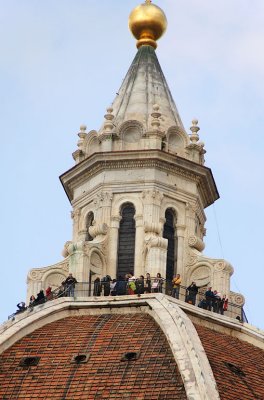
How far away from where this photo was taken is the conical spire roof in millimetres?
76562

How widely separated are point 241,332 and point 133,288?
10.2ft

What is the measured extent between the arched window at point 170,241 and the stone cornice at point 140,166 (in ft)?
4.05

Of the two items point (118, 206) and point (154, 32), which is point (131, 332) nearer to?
point (118, 206)

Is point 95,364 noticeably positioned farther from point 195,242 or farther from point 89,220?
point 89,220

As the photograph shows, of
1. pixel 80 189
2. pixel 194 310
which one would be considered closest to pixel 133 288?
pixel 194 310

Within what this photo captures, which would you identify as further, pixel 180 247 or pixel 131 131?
pixel 131 131

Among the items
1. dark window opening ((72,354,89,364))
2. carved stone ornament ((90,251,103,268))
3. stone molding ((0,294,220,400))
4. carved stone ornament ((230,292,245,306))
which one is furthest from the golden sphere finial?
dark window opening ((72,354,89,364))

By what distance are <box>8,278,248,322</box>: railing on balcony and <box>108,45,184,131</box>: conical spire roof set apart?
623 cm

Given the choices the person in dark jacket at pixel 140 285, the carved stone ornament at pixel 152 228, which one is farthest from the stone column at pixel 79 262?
the person in dark jacket at pixel 140 285

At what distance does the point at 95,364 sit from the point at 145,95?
12.3 meters

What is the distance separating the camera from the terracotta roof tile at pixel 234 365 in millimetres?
66500

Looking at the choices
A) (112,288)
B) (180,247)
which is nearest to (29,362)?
(112,288)

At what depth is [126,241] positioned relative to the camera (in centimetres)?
7431

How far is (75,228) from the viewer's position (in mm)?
75812
